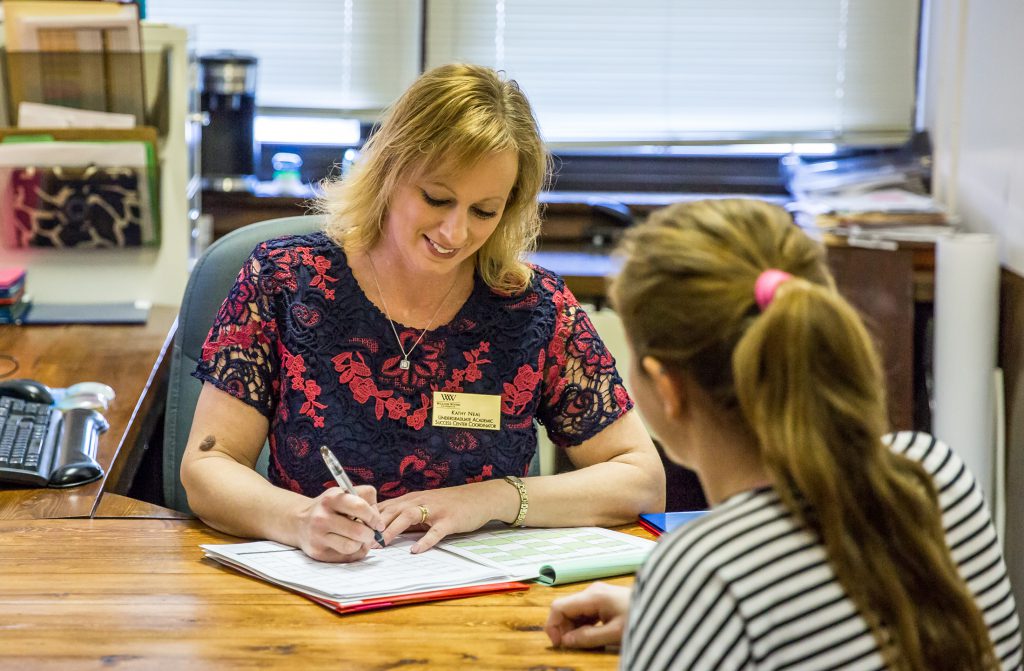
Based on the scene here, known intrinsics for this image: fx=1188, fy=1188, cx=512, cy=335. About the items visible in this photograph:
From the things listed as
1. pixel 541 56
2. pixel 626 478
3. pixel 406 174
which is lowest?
pixel 626 478

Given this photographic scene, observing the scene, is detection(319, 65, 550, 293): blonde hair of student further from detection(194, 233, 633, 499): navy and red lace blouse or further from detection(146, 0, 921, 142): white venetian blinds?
detection(146, 0, 921, 142): white venetian blinds

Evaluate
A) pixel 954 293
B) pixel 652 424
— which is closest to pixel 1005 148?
pixel 954 293

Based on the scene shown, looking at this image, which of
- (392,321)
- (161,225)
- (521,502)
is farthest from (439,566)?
(161,225)

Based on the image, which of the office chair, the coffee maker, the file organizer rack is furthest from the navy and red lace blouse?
the coffee maker

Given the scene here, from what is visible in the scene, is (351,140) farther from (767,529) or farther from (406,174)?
(767,529)

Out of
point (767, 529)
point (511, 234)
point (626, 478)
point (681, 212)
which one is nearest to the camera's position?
point (767, 529)

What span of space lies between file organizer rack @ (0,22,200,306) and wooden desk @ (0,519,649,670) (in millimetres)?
1266

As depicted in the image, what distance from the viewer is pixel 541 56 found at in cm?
359

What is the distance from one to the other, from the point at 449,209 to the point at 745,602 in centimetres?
94

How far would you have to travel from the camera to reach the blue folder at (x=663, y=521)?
5.29 feet

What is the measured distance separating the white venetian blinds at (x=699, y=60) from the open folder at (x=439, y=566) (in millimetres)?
2254

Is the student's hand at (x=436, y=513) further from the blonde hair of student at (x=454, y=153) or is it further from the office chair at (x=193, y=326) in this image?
the office chair at (x=193, y=326)

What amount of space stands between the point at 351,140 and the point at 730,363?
9.31ft

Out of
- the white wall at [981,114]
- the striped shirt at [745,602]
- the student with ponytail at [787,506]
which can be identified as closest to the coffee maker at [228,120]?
the white wall at [981,114]
